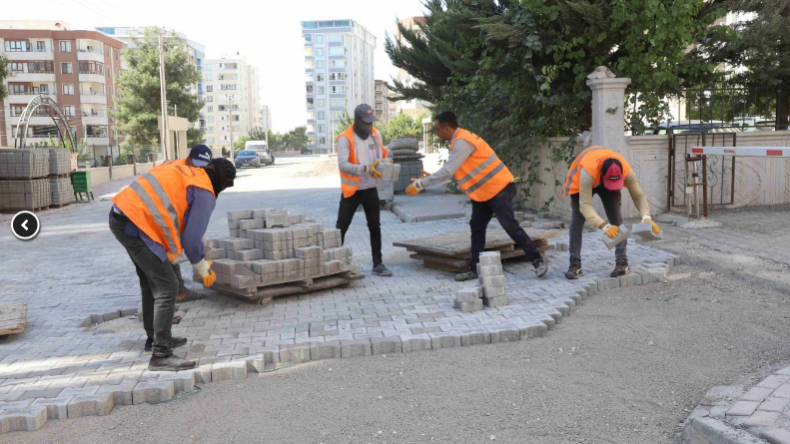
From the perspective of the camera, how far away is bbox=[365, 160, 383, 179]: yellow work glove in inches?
302

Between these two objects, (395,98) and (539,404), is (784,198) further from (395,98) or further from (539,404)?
(395,98)

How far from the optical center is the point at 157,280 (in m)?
4.93

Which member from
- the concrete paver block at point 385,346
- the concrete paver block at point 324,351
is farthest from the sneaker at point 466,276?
the concrete paver block at point 324,351

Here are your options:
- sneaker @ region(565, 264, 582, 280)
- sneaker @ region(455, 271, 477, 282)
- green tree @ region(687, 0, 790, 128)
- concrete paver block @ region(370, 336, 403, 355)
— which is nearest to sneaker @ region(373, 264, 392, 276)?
sneaker @ region(455, 271, 477, 282)

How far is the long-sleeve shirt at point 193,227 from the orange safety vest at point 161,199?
0.05 m

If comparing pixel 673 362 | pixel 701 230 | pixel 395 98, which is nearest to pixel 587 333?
pixel 673 362

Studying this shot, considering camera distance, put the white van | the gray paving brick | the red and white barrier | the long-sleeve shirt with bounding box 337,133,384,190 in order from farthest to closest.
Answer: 1. the white van
2. the long-sleeve shirt with bounding box 337,133,384,190
3. the red and white barrier
4. the gray paving brick

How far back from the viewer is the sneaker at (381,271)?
8.00 meters

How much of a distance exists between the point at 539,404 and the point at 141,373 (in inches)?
Result: 106

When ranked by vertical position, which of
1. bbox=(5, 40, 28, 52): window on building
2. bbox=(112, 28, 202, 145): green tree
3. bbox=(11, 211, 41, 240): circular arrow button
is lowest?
bbox=(11, 211, 41, 240): circular arrow button

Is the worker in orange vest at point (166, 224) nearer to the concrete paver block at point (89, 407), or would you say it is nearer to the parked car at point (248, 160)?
the concrete paver block at point (89, 407)

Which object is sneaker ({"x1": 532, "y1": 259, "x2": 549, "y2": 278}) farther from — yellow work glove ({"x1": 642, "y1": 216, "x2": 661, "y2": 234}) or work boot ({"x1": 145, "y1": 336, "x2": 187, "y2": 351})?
work boot ({"x1": 145, "y1": 336, "x2": 187, "y2": 351})

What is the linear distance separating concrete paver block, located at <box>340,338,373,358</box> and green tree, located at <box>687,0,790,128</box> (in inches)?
350

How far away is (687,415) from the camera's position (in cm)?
399
